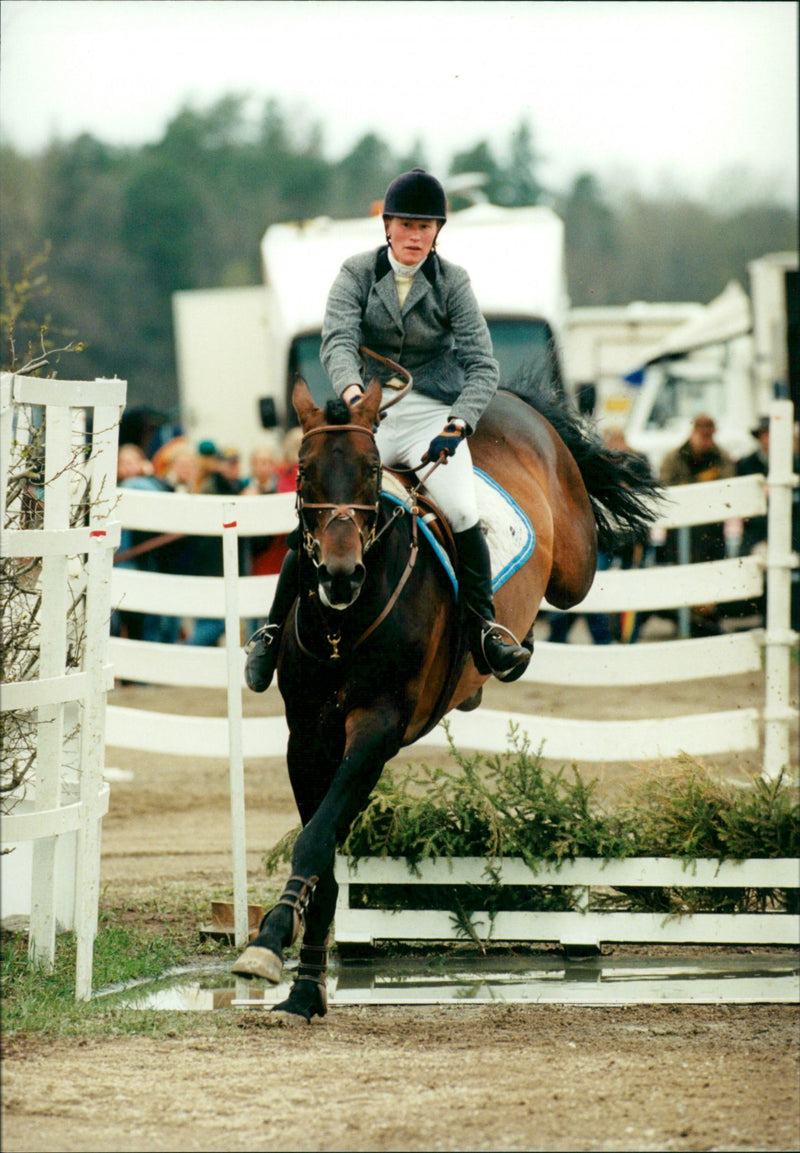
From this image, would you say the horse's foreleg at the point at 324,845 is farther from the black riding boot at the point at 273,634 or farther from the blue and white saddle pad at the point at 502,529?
the blue and white saddle pad at the point at 502,529

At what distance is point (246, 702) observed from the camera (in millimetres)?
12805

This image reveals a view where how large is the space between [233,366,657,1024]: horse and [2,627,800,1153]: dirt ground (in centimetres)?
34

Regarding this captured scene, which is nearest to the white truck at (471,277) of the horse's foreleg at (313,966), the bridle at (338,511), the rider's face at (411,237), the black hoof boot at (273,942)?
the rider's face at (411,237)

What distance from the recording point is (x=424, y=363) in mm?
6402

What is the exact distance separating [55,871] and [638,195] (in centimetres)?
6579

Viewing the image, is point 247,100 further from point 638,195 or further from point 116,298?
point 638,195

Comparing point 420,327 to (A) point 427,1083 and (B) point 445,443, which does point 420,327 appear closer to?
(B) point 445,443

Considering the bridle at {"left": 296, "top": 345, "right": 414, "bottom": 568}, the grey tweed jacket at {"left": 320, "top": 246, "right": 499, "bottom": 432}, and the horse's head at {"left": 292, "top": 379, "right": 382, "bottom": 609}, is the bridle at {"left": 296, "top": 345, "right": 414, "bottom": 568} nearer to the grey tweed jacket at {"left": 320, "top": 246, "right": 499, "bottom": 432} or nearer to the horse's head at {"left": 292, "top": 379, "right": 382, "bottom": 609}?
the horse's head at {"left": 292, "top": 379, "right": 382, "bottom": 609}

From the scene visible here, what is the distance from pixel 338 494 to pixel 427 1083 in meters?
1.93

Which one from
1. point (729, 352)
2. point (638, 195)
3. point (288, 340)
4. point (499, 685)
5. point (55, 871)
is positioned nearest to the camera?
point (55, 871)

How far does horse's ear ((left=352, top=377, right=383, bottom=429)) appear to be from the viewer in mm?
5369

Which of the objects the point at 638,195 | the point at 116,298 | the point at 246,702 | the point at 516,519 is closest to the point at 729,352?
the point at 246,702

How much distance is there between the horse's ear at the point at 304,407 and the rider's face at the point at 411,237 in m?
0.91

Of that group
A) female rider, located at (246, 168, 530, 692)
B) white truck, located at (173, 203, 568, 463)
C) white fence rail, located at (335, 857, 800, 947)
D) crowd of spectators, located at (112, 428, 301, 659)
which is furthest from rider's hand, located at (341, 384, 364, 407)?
white truck, located at (173, 203, 568, 463)
